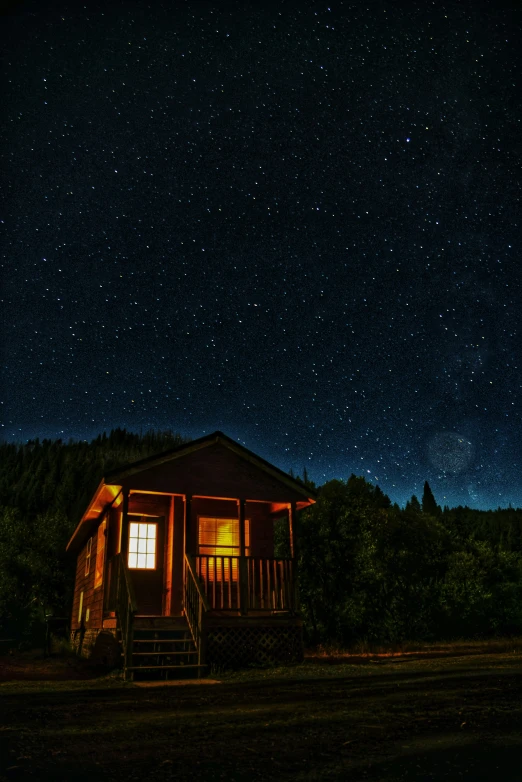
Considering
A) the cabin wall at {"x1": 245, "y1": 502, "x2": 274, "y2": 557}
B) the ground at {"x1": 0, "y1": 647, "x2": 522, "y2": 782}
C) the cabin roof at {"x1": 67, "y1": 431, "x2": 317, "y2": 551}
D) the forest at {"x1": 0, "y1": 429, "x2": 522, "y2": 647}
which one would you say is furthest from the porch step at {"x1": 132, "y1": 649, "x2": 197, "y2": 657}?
the forest at {"x1": 0, "y1": 429, "x2": 522, "y2": 647}

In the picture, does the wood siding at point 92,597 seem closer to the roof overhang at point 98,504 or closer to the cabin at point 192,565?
the cabin at point 192,565

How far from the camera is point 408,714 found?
5473 millimetres

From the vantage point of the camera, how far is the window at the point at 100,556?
57.1ft

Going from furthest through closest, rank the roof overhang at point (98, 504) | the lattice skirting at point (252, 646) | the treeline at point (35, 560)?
the treeline at point (35, 560) → the roof overhang at point (98, 504) → the lattice skirting at point (252, 646)

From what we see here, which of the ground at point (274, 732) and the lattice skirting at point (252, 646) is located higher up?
the ground at point (274, 732)

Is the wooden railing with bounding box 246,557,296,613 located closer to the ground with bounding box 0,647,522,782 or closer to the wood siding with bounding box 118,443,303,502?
the wood siding with bounding box 118,443,303,502

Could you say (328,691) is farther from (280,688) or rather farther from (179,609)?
(179,609)

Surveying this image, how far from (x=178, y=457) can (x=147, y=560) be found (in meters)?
3.19

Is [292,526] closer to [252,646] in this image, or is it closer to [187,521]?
[187,521]

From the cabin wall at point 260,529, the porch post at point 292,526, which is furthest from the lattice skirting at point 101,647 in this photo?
the porch post at point 292,526

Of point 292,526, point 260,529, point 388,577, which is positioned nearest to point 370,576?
point 388,577

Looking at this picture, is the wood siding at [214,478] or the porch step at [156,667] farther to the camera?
the wood siding at [214,478]

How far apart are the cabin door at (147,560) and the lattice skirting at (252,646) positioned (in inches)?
129

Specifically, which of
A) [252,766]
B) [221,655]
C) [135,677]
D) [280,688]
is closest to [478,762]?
[252,766]
